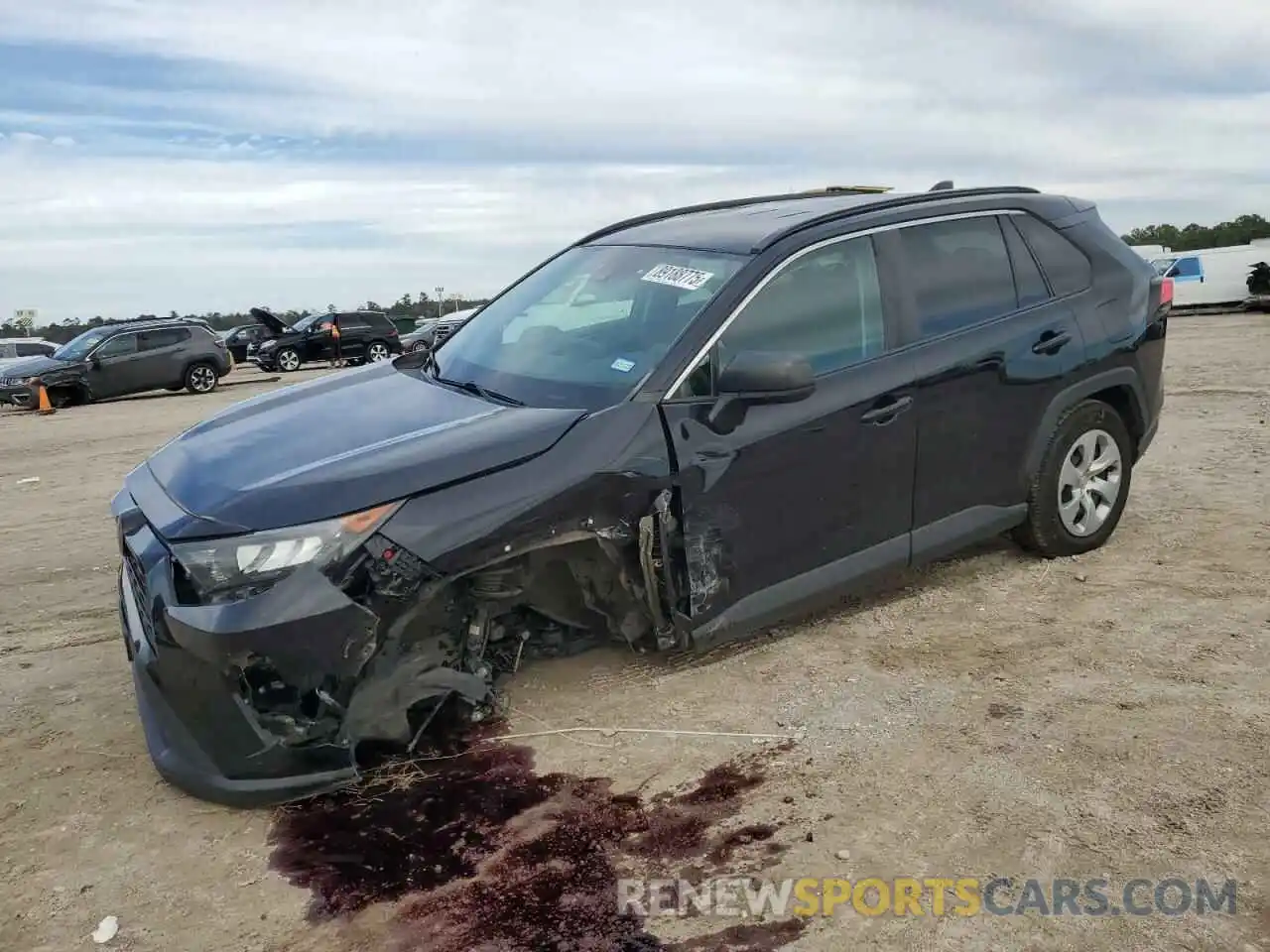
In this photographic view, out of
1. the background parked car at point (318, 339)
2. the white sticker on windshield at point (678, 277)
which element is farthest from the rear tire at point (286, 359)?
the white sticker on windshield at point (678, 277)

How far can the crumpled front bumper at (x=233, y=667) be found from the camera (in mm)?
2955

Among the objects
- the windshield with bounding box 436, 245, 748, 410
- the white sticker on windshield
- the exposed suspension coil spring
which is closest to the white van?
the windshield with bounding box 436, 245, 748, 410

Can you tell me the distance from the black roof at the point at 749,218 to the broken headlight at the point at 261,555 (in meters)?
1.96

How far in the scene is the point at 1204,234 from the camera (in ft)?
155

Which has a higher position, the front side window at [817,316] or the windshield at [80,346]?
the front side window at [817,316]

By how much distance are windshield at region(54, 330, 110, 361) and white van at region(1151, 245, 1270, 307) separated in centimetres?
2169

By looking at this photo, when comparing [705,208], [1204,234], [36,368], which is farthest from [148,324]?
[1204,234]

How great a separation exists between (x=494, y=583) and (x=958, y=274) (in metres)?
2.49

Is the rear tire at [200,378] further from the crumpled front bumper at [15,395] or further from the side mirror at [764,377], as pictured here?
the side mirror at [764,377]

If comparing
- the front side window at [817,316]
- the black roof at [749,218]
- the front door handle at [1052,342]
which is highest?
the black roof at [749,218]

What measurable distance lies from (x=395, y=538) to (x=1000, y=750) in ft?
6.70

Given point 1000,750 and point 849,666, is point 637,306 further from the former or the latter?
point 1000,750

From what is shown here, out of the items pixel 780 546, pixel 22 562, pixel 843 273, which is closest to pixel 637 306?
pixel 843 273

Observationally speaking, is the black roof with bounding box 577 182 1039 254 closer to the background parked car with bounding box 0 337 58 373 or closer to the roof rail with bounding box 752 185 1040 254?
the roof rail with bounding box 752 185 1040 254
